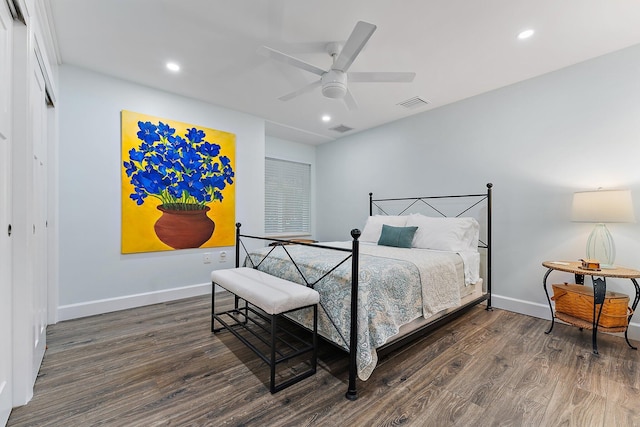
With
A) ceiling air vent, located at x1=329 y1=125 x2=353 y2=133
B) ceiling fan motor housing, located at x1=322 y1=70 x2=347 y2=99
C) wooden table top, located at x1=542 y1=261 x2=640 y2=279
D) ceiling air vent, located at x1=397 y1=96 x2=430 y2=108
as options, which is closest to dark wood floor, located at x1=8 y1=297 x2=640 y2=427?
wooden table top, located at x1=542 y1=261 x2=640 y2=279

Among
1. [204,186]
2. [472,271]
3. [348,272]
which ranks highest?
[204,186]

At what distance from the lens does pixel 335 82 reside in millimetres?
2273

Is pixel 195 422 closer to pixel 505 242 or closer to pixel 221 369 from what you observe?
pixel 221 369

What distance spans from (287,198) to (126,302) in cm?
312

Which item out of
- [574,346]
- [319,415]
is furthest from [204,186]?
[574,346]

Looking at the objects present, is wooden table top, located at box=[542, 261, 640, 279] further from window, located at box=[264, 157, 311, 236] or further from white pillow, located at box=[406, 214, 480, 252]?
window, located at box=[264, 157, 311, 236]

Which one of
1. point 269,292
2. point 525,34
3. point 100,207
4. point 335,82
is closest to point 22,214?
point 269,292

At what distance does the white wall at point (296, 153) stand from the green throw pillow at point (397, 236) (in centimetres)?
254

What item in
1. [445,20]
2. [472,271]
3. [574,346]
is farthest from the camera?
[472,271]

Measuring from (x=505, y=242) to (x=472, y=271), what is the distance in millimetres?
715

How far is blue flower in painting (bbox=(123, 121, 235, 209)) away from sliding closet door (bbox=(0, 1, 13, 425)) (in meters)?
1.73

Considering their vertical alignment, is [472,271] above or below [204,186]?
below

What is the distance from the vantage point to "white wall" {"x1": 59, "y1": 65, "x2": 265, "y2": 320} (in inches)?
109

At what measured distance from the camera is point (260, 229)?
4238 mm
